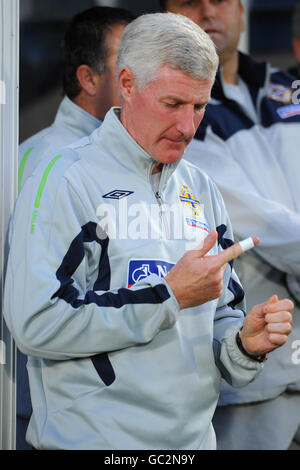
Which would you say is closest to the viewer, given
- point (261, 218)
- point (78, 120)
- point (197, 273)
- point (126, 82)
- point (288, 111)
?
point (197, 273)

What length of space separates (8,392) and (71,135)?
35.1 inches

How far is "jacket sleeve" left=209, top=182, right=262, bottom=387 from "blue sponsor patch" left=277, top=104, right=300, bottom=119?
0.86 m

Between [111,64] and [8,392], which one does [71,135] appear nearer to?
[111,64]

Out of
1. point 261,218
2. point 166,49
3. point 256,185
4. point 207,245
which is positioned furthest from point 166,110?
point 256,185

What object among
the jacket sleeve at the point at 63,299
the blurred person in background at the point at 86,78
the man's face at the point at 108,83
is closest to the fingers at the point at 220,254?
the jacket sleeve at the point at 63,299

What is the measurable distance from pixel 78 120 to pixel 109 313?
1061mm

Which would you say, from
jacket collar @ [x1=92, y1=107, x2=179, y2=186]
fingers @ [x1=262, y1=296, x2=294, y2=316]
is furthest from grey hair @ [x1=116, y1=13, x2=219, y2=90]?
fingers @ [x1=262, y1=296, x2=294, y2=316]

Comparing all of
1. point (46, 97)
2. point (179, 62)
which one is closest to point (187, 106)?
point (179, 62)

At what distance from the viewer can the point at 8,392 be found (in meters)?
2.01

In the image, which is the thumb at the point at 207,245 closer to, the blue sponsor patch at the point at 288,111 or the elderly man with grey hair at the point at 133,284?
the elderly man with grey hair at the point at 133,284

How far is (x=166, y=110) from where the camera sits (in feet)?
5.92

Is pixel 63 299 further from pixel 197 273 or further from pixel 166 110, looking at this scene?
pixel 166 110

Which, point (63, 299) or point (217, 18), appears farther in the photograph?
point (217, 18)

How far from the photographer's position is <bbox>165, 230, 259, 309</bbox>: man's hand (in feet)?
5.45
